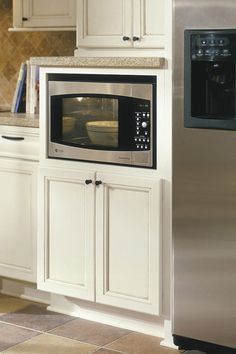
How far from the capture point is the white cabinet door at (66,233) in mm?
4078

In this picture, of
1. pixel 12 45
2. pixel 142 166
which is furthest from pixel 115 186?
pixel 12 45

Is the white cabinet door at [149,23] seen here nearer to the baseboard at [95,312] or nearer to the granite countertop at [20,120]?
the granite countertop at [20,120]

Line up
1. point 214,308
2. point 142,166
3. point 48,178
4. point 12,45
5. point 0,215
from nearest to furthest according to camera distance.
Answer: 1. point 214,308
2. point 142,166
3. point 48,178
4. point 0,215
5. point 12,45

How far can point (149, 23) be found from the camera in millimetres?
4168

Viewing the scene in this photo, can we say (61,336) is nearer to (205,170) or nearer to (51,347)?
(51,347)

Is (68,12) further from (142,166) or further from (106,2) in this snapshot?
(142,166)

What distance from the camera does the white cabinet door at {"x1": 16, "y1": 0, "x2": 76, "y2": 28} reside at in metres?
4.54

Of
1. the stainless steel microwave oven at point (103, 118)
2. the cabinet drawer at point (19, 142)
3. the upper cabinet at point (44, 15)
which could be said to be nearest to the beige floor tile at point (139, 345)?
the stainless steel microwave oven at point (103, 118)

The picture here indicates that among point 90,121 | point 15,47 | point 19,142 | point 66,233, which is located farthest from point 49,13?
point 66,233

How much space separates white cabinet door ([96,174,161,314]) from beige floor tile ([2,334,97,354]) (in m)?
0.25

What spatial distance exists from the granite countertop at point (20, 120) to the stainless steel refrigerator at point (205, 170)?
1017mm

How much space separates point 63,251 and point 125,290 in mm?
397

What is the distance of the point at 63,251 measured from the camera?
4.20 meters

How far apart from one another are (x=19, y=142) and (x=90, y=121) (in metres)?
0.52
